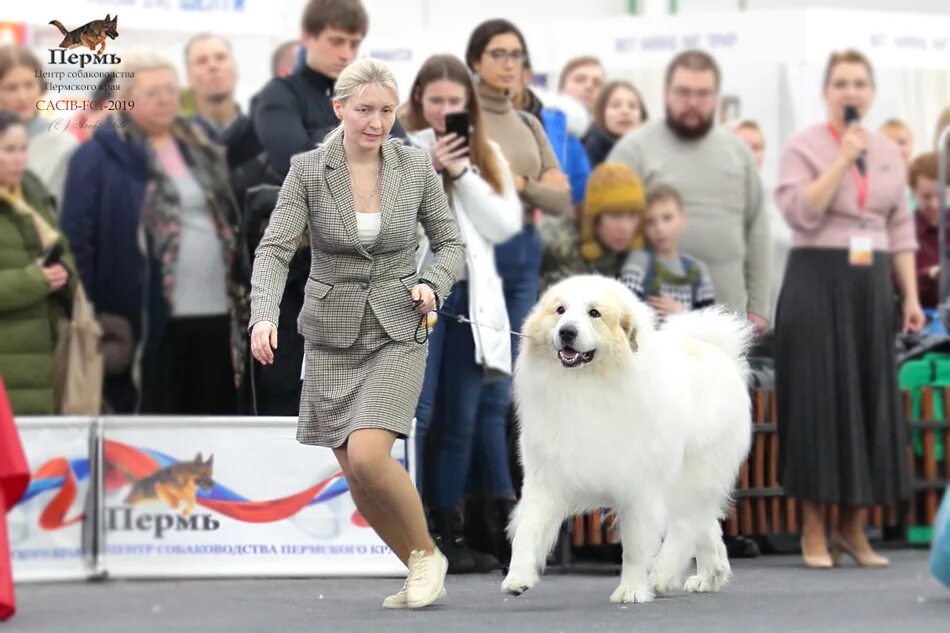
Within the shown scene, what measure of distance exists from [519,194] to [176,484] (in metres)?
2.11

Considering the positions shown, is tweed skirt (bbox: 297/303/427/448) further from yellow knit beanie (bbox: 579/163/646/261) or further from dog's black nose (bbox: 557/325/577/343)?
yellow knit beanie (bbox: 579/163/646/261)

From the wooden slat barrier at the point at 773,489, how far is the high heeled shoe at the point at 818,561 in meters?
0.31

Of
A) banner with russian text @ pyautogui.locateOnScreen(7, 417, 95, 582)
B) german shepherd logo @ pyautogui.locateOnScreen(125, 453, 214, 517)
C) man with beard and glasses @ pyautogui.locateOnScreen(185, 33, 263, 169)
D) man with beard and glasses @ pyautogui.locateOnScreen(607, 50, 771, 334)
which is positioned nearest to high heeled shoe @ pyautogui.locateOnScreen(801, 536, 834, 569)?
man with beard and glasses @ pyautogui.locateOnScreen(607, 50, 771, 334)

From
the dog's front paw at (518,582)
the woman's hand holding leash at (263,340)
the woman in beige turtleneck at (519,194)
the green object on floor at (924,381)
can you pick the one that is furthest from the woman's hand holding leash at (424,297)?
the green object on floor at (924,381)

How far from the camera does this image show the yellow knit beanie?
8641 mm

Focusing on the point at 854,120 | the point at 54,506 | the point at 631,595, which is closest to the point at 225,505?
the point at 54,506

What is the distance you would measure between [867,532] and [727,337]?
9.74ft

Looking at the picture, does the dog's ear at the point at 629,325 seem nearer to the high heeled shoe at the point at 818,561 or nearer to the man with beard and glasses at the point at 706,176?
the high heeled shoe at the point at 818,561

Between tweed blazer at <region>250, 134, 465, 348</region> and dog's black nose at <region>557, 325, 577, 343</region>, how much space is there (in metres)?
0.46

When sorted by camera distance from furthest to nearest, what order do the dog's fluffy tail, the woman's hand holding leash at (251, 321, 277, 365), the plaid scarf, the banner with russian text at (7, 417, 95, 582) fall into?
the plaid scarf, the banner with russian text at (7, 417, 95, 582), the dog's fluffy tail, the woman's hand holding leash at (251, 321, 277, 365)

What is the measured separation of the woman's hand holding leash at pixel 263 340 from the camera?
5527 millimetres

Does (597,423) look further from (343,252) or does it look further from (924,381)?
(924,381)

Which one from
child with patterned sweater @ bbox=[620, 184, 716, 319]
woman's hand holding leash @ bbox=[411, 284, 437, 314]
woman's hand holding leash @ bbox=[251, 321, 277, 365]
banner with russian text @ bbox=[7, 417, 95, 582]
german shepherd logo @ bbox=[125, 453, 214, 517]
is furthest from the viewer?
child with patterned sweater @ bbox=[620, 184, 716, 319]

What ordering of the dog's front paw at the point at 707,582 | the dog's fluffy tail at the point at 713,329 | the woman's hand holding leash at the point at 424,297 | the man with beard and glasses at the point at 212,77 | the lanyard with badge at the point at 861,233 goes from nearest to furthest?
1. the woman's hand holding leash at the point at 424,297
2. the dog's front paw at the point at 707,582
3. the dog's fluffy tail at the point at 713,329
4. the lanyard with badge at the point at 861,233
5. the man with beard and glasses at the point at 212,77
